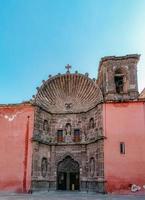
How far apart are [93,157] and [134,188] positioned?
4353mm

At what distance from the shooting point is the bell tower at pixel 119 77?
2111 cm

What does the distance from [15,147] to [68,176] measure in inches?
213

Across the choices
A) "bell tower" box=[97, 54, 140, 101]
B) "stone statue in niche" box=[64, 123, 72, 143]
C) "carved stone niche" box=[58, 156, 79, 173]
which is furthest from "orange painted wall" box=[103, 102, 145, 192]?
"stone statue in niche" box=[64, 123, 72, 143]

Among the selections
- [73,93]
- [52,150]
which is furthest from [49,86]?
[52,150]

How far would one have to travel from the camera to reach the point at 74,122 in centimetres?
2259

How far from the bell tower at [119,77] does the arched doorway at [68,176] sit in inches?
260

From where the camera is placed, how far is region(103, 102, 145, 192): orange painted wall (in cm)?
1742

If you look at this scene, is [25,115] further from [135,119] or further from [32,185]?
[135,119]

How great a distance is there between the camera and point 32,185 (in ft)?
60.2

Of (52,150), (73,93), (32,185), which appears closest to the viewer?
(32,185)

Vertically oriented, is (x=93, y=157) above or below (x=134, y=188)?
above

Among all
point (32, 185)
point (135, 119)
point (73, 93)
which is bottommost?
point (32, 185)

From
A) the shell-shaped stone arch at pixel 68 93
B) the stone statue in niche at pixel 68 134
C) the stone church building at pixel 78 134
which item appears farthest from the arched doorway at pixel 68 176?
the shell-shaped stone arch at pixel 68 93

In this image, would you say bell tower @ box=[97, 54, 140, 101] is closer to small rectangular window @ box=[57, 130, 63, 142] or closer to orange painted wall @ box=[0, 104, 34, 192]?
small rectangular window @ box=[57, 130, 63, 142]
